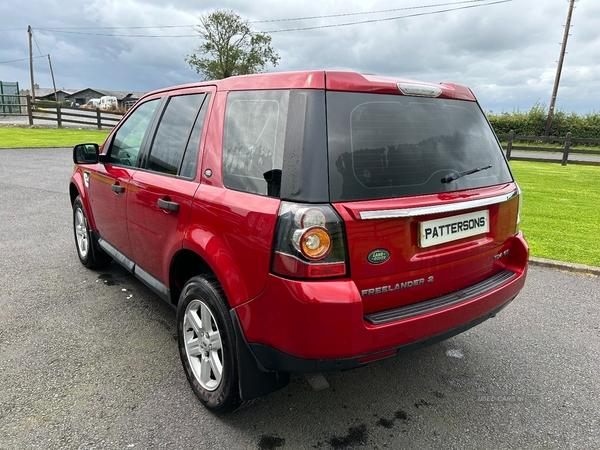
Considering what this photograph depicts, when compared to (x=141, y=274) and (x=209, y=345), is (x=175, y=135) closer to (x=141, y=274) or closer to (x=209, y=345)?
(x=141, y=274)

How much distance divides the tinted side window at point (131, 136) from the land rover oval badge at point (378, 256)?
218 centimetres

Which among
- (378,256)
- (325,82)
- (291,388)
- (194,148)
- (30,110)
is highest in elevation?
(30,110)

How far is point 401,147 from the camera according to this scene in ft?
7.23

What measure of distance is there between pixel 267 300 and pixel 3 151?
17383 millimetres

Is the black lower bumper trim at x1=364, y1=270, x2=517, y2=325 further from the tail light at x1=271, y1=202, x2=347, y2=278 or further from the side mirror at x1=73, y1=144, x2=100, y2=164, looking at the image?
the side mirror at x1=73, y1=144, x2=100, y2=164

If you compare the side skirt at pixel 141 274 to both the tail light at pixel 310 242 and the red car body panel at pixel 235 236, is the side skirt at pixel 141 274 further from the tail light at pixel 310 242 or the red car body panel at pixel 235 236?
the tail light at pixel 310 242

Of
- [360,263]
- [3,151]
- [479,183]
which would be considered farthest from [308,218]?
[3,151]

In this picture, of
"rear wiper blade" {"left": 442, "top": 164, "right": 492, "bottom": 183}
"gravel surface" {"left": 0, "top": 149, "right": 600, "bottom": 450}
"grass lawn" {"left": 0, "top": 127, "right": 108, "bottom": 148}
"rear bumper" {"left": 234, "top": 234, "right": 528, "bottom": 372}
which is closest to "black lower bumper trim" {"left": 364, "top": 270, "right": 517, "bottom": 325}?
"rear bumper" {"left": 234, "top": 234, "right": 528, "bottom": 372}

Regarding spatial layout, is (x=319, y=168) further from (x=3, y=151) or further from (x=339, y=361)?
(x=3, y=151)

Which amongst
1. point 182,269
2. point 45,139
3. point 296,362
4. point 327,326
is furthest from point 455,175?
point 45,139

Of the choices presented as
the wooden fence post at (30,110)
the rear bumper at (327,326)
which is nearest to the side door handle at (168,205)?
the rear bumper at (327,326)

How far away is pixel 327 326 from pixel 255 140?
39.0 inches

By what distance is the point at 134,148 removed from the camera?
345 cm

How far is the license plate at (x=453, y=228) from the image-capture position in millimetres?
2123
